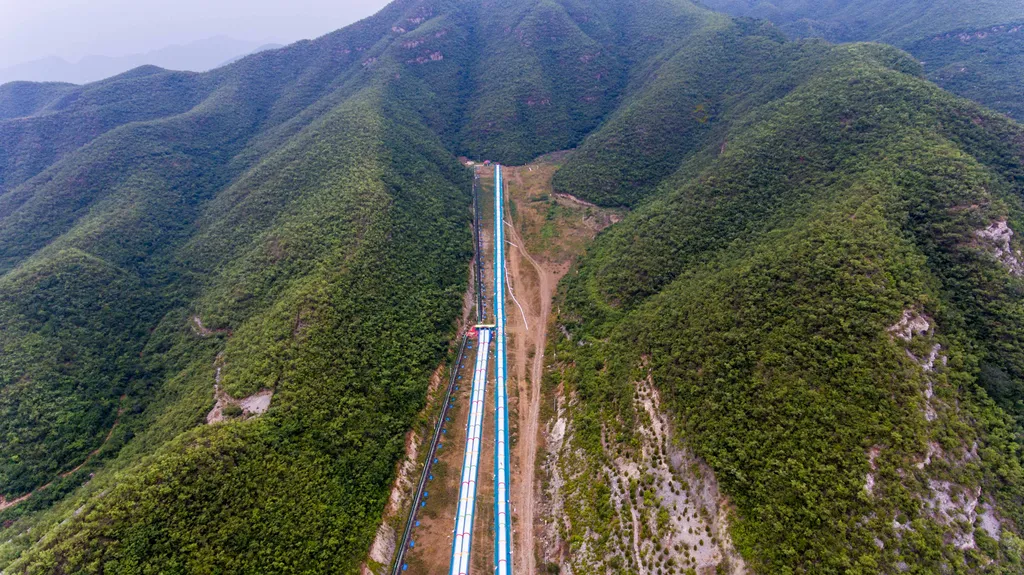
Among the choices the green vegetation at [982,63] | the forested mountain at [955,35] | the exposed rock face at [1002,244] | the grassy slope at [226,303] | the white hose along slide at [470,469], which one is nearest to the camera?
the grassy slope at [226,303]

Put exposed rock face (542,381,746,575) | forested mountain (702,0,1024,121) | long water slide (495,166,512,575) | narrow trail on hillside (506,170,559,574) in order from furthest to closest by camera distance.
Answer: forested mountain (702,0,1024,121) → narrow trail on hillside (506,170,559,574) → long water slide (495,166,512,575) → exposed rock face (542,381,746,575)

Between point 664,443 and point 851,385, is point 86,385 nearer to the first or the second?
point 664,443

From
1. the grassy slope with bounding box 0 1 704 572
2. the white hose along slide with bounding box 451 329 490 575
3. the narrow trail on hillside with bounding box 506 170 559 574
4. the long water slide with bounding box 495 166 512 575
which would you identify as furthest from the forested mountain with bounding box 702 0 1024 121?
the white hose along slide with bounding box 451 329 490 575

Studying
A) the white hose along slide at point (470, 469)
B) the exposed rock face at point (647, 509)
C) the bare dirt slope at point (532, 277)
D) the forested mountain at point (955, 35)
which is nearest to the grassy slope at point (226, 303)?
the white hose along slide at point (470, 469)

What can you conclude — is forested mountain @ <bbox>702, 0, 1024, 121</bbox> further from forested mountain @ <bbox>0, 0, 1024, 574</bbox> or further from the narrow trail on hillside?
the narrow trail on hillside

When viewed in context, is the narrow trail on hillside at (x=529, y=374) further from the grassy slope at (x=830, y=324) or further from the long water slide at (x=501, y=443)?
the grassy slope at (x=830, y=324)

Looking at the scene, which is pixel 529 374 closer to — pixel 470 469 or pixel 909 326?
pixel 470 469

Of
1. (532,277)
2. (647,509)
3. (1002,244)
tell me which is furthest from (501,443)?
(1002,244)
